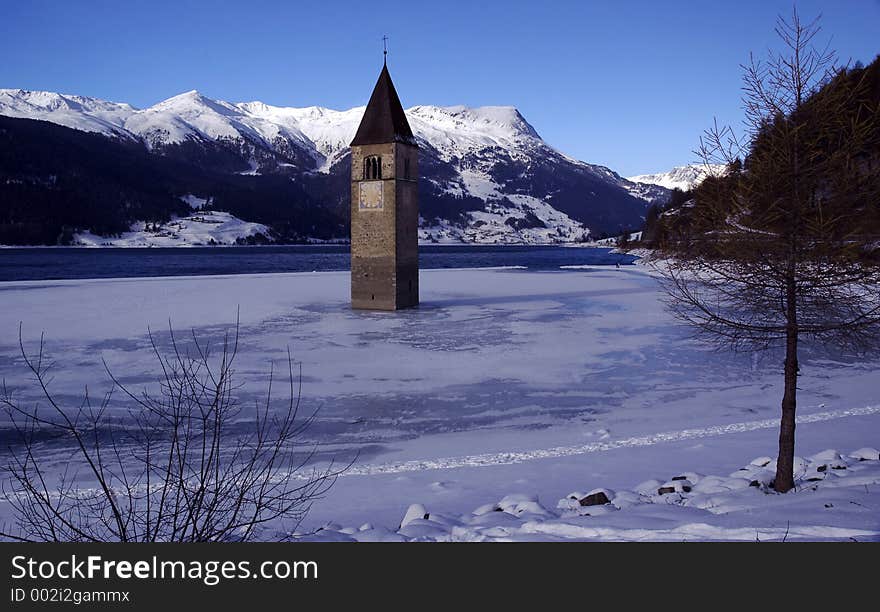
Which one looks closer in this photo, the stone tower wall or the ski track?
the ski track

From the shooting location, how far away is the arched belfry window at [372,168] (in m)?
33.4

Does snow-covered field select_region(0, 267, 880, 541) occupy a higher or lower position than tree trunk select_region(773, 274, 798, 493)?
lower

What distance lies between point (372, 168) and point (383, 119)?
8.71 feet

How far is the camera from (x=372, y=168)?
33594 mm

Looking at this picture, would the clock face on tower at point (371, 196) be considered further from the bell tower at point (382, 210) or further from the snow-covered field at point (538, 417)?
the snow-covered field at point (538, 417)

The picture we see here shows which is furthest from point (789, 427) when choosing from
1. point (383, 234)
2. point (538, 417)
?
point (383, 234)

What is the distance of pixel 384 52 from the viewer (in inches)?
1364

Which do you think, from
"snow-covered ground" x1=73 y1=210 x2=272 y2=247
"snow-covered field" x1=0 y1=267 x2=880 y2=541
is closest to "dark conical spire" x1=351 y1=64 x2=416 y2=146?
"snow-covered field" x1=0 y1=267 x2=880 y2=541

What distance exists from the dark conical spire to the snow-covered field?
984 cm

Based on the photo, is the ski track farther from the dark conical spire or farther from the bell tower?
the dark conical spire

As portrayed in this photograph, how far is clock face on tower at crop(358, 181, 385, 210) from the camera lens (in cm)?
3322

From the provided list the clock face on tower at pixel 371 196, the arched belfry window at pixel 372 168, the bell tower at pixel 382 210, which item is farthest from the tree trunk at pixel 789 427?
the arched belfry window at pixel 372 168

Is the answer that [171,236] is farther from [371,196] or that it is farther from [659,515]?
[659,515]

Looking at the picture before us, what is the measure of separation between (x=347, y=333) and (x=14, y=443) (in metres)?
13.9
